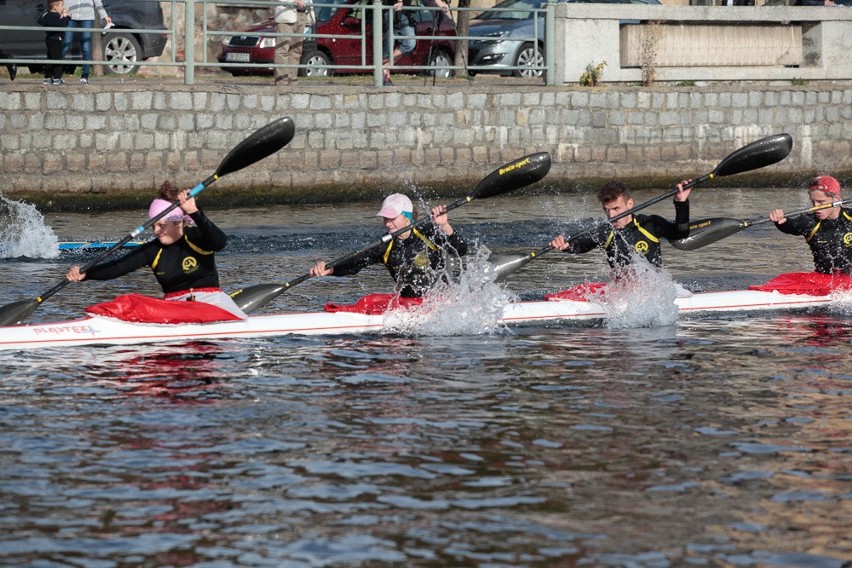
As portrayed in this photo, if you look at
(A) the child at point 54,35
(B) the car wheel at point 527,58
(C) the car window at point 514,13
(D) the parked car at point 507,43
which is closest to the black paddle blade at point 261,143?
→ (A) the child at point 54,35

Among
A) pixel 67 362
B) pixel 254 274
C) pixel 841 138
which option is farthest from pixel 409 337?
pixel 841 138

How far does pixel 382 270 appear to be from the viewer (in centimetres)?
1588

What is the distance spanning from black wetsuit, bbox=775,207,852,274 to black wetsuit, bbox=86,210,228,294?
183 inches

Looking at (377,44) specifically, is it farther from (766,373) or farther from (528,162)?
(766,373)

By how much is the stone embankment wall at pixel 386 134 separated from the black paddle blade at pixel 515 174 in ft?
30.0

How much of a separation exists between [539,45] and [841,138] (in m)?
5.08

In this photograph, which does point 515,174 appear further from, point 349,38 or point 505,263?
point 349,38

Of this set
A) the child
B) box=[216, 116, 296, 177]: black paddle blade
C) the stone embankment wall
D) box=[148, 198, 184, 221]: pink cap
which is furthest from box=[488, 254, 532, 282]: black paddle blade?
the child

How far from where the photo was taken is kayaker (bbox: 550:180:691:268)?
460 inches

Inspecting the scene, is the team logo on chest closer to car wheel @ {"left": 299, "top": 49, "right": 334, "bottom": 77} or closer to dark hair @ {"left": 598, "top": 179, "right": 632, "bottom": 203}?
dark hair @ {"left": 598, "top": 179, "right": 632, "bottom": 203}

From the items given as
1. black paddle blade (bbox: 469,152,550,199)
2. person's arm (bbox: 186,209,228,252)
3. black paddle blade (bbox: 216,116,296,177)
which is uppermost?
black paddle blade (bbox: 216,116,296,177)

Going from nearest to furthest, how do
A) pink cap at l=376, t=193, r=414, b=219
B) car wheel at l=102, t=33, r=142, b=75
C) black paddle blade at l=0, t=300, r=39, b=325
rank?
1. black paddle blade at l=0, t=300, r=39, b=325
2. pink cap at l=376, t=193, r=414, b=219
3. car wheel at l=102, t=33, r=142, b=75

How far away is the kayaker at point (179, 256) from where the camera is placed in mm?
10438

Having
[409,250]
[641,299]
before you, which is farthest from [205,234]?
[641,299]
